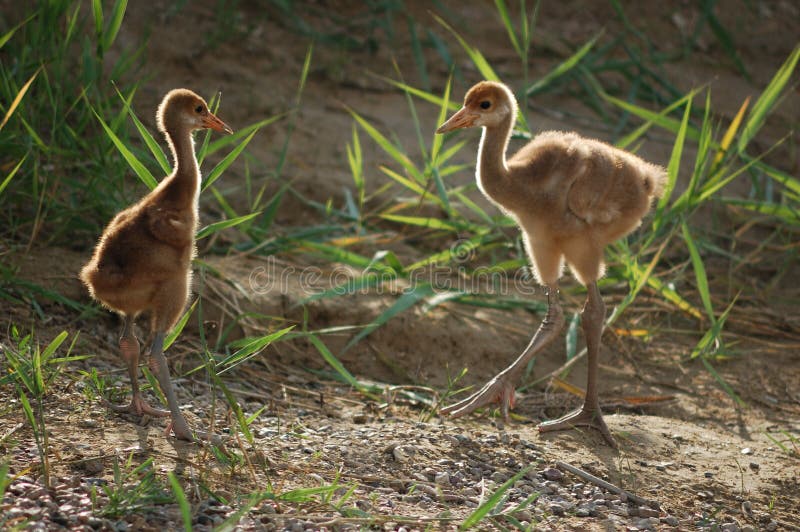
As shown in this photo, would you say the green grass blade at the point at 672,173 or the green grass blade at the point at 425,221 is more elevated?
the green grass blade at the point at 672,173

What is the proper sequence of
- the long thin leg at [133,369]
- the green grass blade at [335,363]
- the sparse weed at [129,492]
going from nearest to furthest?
the sparse weed at [129,492], the long thin leg at [133,369], the green grass blade at [335,363]

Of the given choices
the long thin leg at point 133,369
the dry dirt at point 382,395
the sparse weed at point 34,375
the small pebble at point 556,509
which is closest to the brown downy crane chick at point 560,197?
the dry dirt at point 382,395

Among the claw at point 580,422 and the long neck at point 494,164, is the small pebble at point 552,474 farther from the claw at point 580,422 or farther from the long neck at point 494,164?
the long neck at point 494,164

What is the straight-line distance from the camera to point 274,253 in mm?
5164

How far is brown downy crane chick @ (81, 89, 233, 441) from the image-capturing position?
3.33m

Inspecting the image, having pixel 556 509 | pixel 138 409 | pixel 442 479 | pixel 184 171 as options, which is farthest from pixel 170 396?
pixel 556 509

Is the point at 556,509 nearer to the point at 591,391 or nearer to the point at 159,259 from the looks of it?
the point at 591,391

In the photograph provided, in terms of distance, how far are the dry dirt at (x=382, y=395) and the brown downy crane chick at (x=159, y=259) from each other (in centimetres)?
22

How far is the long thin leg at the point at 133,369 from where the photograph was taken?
3492 millimetres

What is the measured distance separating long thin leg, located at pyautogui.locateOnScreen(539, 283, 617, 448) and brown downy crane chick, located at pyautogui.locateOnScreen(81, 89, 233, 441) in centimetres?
148

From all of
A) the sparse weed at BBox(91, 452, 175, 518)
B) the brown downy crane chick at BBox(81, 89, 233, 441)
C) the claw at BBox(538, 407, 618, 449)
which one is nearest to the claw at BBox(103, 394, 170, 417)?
the brown downy crane chick at BBox(81, 89, 233, 441)

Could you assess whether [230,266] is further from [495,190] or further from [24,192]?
[495,190]

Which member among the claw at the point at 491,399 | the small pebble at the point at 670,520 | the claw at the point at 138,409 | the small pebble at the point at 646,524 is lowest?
the small pebble at the point at 646,524

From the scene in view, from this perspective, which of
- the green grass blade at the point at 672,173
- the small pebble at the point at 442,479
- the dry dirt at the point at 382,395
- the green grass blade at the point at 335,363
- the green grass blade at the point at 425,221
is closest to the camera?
the dry dirt at the point at 382,395
